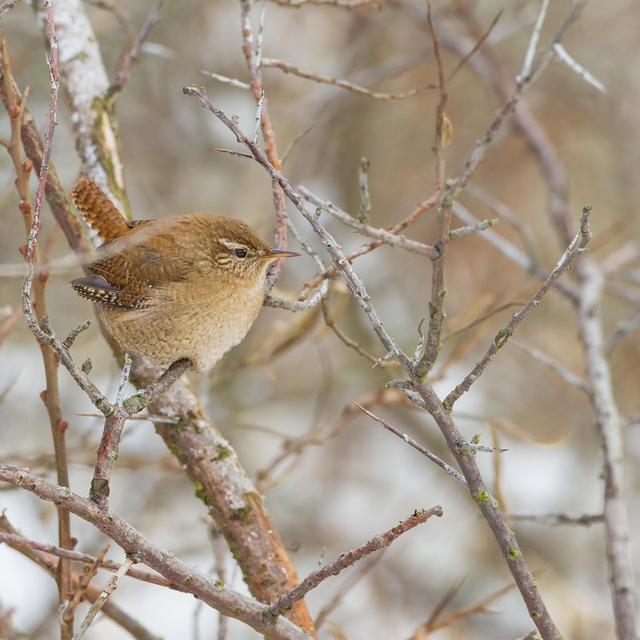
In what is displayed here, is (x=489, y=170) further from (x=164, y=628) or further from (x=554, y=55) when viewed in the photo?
(x=554, y=55)

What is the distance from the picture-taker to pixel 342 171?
6.67m

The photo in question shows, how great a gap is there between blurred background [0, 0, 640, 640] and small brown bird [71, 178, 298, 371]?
2338mm

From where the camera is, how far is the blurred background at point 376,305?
5.55 meters

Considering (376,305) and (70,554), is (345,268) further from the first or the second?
(376,305)

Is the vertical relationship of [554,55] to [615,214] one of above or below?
below

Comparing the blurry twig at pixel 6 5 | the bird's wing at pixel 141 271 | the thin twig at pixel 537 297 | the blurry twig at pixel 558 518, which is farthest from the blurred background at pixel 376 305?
the thin twig at pixel 537 297

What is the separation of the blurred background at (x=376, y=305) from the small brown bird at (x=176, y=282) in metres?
2.34

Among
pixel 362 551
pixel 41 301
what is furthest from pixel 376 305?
pixel 362 551

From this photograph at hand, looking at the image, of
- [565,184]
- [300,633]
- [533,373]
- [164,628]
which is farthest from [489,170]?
[300,633]

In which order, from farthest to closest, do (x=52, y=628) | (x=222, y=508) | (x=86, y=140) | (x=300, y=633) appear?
1. (x=52, y=628)
2. (x=86, y=140)
3. (x=222, y=508)
4. (x=300, y=633)

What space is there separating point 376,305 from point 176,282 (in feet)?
13.5

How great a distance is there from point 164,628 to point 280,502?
1156 mm

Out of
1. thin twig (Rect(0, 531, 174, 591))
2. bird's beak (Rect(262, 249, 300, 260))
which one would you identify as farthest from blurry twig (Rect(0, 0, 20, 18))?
thin twig (Rect(0, 531, 174, 591))

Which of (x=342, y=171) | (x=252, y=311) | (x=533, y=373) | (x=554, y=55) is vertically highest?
(x=342, y=171)
